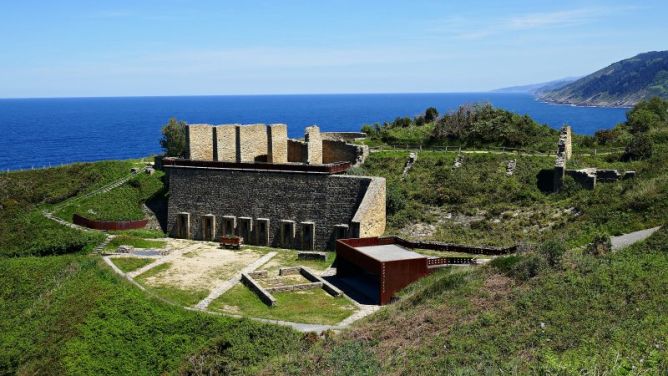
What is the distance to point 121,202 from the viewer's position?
1766 inches

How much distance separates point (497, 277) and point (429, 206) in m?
14.9

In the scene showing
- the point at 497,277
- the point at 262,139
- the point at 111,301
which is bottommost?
the point at 111,301

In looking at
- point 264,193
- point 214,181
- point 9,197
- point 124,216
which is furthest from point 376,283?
point 9,197

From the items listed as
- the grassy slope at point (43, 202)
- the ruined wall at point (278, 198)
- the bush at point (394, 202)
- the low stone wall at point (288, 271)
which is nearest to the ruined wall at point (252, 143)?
the ruined wall at point (278, 198)

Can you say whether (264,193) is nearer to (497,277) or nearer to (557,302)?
(497,277)

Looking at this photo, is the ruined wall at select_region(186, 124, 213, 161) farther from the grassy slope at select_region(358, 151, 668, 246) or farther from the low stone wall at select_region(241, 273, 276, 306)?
the low stone wall at select_region(241, 273, 276, 306)

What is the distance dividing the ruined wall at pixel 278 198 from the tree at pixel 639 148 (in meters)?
18.5

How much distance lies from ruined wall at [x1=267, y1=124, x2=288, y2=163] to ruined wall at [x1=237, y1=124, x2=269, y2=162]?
49 centimetres

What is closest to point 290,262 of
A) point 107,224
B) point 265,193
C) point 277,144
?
point 265,193

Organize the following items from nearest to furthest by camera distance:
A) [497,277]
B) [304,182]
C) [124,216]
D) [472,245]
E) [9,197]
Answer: [497,277] < [472,245] < [304,182] < [124,216] < [9,197]

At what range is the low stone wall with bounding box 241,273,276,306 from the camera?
27.9m

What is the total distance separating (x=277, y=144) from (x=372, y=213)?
37.0 feet

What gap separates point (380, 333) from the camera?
72.0ft

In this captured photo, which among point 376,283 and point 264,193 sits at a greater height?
point 264,193
